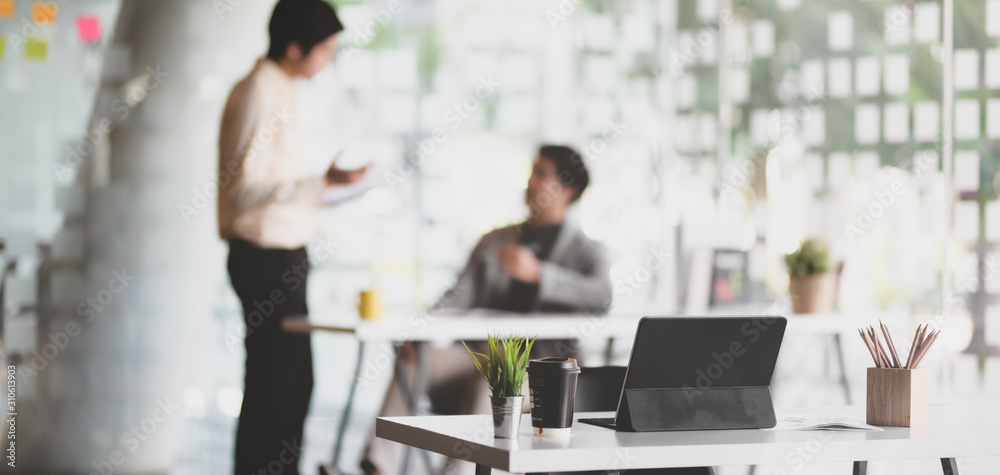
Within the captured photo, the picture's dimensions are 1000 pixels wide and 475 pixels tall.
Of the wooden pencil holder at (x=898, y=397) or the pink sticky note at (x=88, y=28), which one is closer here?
the wooden pencil holder at (x=898, y=397)

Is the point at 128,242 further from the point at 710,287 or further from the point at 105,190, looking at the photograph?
the point at 710,287

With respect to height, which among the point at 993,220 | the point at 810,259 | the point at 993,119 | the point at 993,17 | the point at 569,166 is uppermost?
the point at 993,17

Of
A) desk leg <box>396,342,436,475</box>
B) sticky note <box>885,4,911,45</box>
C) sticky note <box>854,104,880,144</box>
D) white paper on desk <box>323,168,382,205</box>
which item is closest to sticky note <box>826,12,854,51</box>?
sticky note <box>885,4,911,45</box>

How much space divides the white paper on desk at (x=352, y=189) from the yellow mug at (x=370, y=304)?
920 millimetres

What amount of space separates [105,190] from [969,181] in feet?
12.3

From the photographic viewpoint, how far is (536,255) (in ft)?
15.5

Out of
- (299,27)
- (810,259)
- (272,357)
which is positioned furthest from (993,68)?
(272,357)

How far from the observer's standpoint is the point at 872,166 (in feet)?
16.7

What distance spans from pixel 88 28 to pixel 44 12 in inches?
6.7

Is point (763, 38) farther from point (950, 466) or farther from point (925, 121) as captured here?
point (950, 466)

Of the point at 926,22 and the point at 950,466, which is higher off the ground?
the point at 926,22

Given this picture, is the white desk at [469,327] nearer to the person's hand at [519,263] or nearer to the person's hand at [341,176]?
the person's hand at [519,263]

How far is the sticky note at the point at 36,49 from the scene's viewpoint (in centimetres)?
410

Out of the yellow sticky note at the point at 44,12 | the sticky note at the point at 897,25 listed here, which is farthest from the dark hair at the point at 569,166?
the yellow sticky note at the point at 44,12
